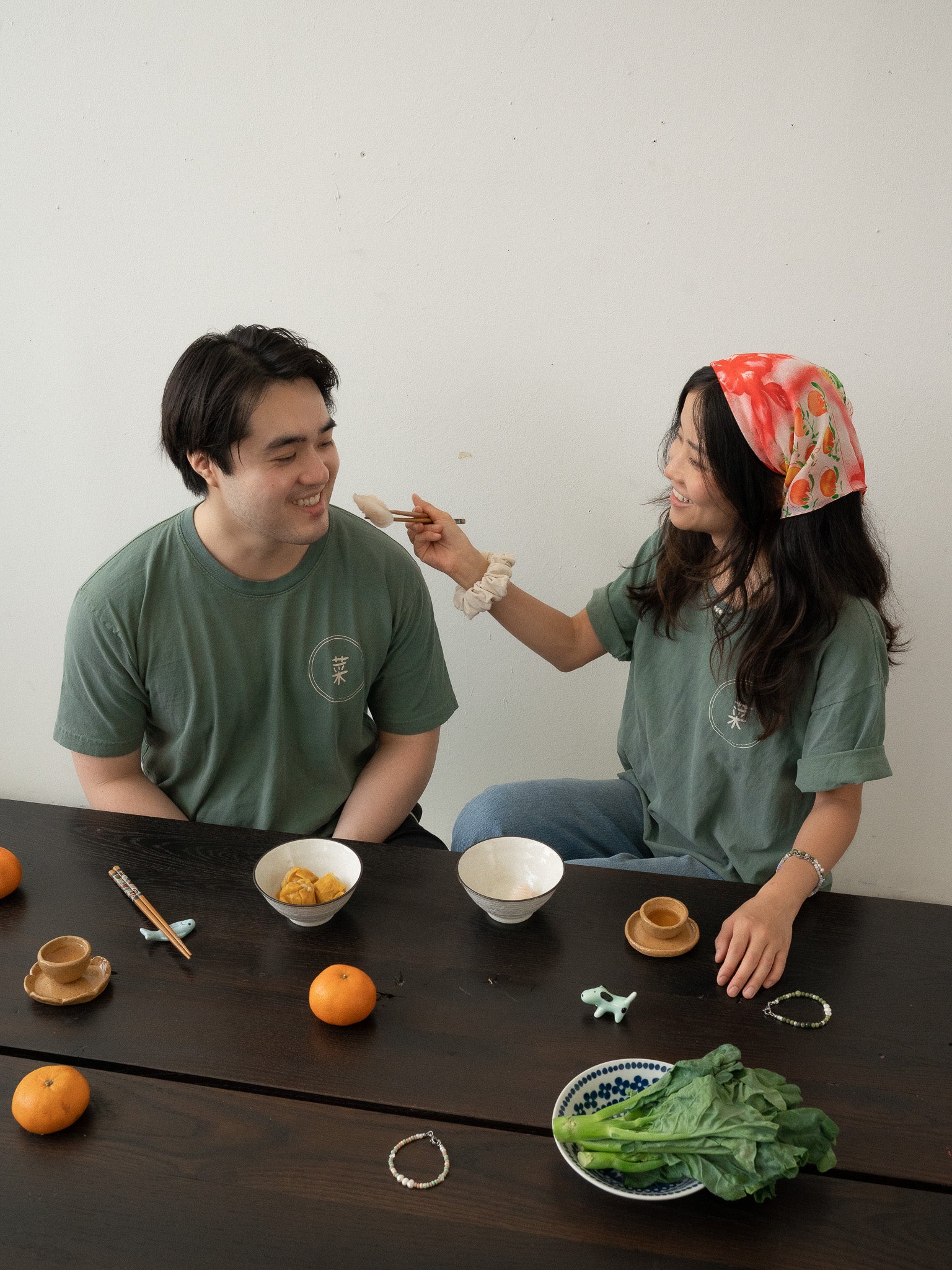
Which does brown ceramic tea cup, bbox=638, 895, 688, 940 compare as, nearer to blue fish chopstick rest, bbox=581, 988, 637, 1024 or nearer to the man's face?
blue fish chopstick rest, bbox=581, 988, 637, 1024

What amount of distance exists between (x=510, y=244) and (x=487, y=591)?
Answer: 2.50 ft

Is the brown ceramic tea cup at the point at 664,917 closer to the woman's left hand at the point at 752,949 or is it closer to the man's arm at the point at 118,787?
the woman's left hand at the point at 752,949

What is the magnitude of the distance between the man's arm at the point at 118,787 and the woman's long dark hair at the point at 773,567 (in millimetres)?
1008

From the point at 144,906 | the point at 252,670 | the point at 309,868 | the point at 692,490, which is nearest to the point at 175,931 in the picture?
the point at 144,906

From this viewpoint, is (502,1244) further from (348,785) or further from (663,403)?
(663,403)

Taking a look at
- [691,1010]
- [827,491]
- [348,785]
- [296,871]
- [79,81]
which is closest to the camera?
[691,1010]

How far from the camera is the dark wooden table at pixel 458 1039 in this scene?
2.97ft

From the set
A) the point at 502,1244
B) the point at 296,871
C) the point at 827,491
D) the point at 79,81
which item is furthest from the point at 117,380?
the point at 502,1244

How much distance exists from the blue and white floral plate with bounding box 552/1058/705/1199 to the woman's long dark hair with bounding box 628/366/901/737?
728 millimetres

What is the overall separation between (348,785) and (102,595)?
1.83 ft

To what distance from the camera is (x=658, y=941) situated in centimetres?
120

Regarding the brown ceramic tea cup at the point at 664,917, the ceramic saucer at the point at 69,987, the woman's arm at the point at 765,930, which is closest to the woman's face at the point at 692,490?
the woman's arm at the point at 765,930

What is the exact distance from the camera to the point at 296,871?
128 centimetres

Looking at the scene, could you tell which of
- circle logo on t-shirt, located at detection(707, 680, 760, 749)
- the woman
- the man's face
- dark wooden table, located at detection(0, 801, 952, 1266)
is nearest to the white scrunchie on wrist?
the woman
